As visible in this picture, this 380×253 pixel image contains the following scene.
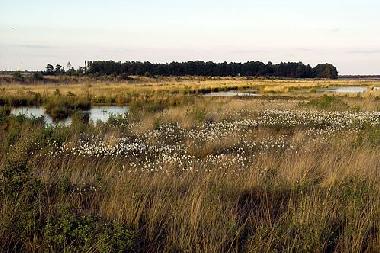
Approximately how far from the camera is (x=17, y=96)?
37656mm

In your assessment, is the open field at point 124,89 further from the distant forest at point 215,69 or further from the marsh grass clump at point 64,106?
the distant forest at point 215,69

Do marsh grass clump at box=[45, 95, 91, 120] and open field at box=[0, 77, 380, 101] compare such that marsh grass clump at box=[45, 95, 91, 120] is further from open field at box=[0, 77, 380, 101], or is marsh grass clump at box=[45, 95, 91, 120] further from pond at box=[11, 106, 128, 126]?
open field at box=[0, 77, 380, 101]

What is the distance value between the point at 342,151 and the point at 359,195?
4649 millimetres

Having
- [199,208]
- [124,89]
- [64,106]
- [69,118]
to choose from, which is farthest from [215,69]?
[199,208]

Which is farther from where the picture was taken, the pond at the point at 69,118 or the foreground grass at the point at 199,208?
the pond at the point at 69,118

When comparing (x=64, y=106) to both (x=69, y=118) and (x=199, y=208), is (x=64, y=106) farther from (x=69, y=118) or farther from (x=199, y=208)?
(x=199, y=208)

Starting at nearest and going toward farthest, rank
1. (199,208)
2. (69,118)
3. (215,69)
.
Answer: (199,208) < (69,118) < (215,69)

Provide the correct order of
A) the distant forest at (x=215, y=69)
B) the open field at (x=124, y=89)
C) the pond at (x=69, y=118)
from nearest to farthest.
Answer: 1. the pond at (x=69, y=118)
2. the open field at (x=124, y=89)
3. the distant forest at (x=215, y=69)

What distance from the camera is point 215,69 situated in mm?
167875

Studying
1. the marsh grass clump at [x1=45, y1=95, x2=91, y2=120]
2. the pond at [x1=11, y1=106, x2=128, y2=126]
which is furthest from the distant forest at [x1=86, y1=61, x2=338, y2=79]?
the pond at [x1=11, y1=106, x2=128, y2=126]

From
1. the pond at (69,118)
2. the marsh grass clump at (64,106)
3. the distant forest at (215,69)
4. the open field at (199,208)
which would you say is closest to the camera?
the open field at (199,208)

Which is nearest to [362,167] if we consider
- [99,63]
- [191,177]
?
[191,177]

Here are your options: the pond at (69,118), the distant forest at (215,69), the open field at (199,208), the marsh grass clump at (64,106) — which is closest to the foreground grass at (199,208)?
the open field at (199,208)

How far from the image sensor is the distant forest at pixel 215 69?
459 feet
